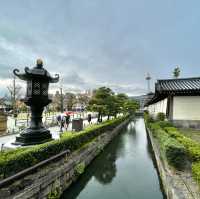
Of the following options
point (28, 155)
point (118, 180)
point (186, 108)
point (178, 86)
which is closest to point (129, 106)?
point (178, 86)

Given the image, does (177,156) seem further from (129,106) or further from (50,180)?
(129,106)

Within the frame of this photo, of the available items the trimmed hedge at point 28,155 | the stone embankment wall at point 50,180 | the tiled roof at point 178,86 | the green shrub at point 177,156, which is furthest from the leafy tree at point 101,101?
the green shrub at point 177,156

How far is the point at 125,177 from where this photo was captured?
26.0 feet

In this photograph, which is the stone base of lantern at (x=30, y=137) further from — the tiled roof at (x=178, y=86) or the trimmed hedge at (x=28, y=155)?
the tiled roof at (x=178, y=86)

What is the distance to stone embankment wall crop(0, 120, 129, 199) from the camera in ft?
13.1

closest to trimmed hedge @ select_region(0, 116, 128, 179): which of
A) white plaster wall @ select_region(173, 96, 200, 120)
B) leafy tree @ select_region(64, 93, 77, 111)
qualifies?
white plaster wall @ select_region(173, 96, 200, 120)

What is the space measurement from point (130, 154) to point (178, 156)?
24.1 ft

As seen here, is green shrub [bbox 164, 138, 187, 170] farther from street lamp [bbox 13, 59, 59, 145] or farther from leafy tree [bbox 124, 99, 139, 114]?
leafy tree [bbox 124, 99, 139, 114]

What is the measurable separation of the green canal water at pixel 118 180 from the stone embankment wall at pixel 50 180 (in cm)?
48

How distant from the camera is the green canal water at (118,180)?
623 centimetres

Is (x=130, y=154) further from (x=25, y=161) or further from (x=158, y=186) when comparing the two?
(x=25, y=161)

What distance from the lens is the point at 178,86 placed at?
513 inches

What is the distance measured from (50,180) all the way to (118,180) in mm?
3710

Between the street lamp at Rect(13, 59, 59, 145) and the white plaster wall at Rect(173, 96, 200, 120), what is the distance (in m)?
10.3
